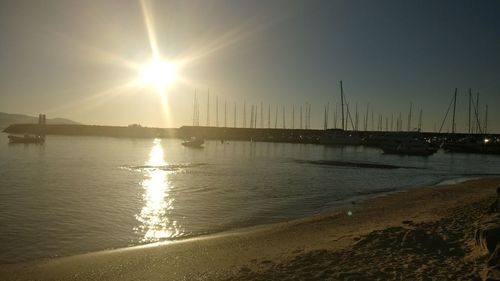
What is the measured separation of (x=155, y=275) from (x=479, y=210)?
38.0 ft

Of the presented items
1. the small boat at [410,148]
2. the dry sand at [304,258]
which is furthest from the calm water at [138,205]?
the small boat at [410,148]

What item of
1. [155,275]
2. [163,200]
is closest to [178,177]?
[163,200]

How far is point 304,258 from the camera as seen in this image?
34.7ft

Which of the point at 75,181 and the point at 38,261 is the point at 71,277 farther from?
the point at 75,181

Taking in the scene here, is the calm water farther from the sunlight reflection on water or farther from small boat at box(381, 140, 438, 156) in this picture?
small boat at box(381, 140, 438, 156)

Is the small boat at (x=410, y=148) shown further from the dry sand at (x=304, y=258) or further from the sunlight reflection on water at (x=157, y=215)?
the dry sand at (x=304, y=258)

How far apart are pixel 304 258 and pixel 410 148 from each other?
283ft

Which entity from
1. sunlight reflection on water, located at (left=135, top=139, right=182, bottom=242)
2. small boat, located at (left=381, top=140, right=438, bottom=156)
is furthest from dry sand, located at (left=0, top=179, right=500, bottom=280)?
small boat, located at (left=381, top=140, right=438, bottom=156)

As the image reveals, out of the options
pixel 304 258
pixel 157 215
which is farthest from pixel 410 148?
pixel 304 258

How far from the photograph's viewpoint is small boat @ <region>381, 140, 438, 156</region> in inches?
3492

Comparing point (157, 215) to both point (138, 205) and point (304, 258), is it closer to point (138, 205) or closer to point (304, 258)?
point (138, 205)

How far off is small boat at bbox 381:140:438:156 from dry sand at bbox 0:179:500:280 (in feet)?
256

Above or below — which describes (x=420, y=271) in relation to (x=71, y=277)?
above

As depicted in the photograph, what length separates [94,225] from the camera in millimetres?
17547
